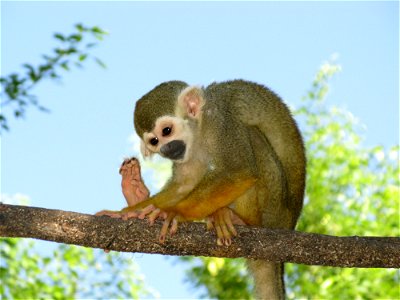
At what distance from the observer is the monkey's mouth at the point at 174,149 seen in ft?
16.6

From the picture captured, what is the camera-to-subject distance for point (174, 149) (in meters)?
5.07

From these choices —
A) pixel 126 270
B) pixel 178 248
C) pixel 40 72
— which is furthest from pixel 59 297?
pixel 178 248

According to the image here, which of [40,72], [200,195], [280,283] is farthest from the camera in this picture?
[40,72]

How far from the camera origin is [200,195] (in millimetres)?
4812

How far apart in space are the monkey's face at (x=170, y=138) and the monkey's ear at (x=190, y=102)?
0.08 meters

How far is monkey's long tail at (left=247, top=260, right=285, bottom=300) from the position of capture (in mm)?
5094

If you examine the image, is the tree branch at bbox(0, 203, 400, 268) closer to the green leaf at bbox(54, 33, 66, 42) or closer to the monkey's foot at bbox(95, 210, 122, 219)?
the monkey's foot at bbox(95, 210, 122, 219)

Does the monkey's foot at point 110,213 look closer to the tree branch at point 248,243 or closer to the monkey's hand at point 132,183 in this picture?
the tree branch at point 248,243

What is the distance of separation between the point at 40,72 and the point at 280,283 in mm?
3172

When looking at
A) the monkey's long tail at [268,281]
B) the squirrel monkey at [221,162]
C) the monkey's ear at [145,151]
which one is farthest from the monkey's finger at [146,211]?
the monkey's long tail at [268,281]

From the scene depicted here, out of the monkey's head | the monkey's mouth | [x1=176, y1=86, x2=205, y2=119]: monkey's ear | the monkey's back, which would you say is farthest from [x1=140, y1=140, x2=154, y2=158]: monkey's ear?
the monkey's back

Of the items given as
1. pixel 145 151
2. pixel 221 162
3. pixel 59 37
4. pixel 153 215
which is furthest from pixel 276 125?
pixel 59 37

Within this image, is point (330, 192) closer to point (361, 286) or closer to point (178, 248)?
point (361, 286)

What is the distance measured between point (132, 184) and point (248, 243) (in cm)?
130
